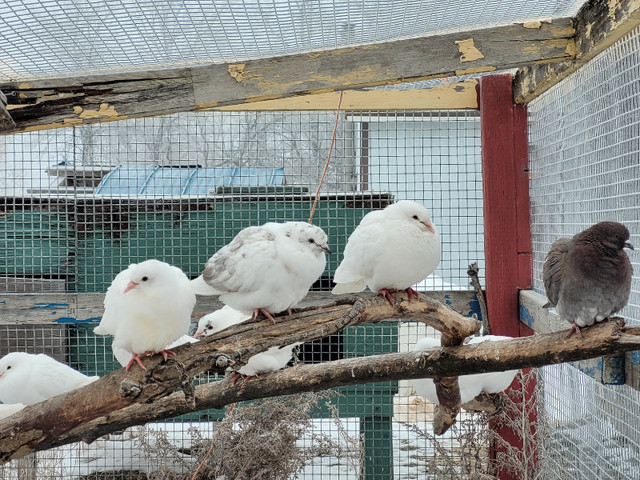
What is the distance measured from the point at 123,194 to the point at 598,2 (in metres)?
2.33

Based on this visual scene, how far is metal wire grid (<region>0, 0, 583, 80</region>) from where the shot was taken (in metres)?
2.08

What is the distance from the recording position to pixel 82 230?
11.2ft

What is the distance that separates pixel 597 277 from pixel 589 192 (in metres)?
0.64

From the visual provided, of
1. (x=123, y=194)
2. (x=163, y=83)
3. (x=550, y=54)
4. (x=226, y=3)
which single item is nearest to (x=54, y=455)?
(x=123, y=194)

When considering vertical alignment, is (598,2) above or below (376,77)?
above

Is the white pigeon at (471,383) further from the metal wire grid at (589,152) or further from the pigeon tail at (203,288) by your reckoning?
the pigeon tail at (203,288)

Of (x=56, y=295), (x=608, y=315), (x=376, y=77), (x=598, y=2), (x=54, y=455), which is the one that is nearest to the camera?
(x=608, y=315)

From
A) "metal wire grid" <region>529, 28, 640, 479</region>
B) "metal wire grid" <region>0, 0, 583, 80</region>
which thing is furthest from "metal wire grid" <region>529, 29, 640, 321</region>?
"metal wire grid" <region>0, 0, 583, 80</region>

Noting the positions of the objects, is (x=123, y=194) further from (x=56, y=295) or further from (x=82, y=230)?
(x=56, y=295)

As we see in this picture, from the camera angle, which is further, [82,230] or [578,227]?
[82,230]

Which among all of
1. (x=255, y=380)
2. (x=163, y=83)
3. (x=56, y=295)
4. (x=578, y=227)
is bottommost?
(x=255, y=380)

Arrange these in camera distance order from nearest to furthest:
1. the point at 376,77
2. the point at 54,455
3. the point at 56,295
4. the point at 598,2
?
the point at 598,2 → the point at 376,77 → the point at 56,295 → the point at 54,455

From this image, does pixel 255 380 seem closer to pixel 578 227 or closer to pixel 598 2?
pixel 578 227

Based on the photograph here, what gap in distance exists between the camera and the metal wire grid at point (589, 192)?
214cm
